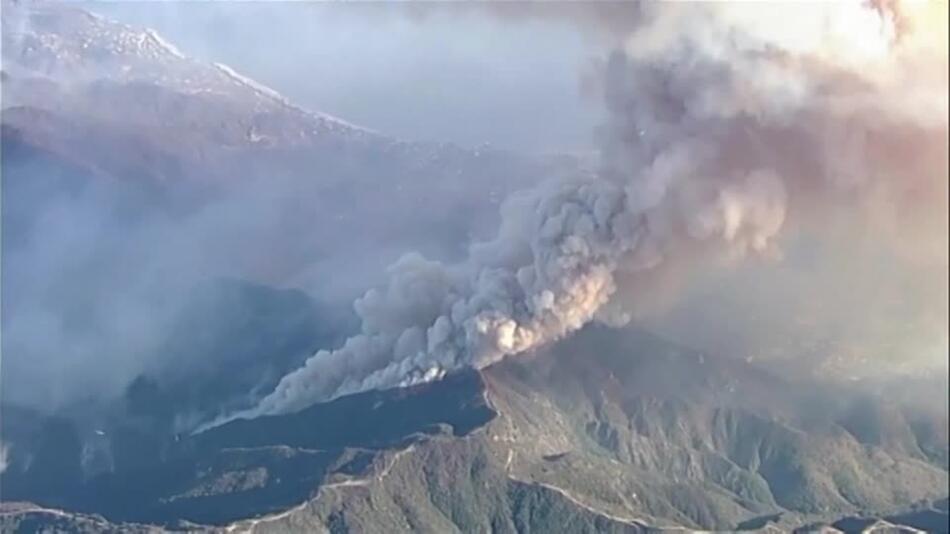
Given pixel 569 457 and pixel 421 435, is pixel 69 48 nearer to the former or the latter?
pixel 421 435

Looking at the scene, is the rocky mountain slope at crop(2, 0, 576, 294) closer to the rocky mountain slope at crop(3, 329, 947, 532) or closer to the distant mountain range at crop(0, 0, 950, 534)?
the distant mountain range at crop(0, 0, 950, 534)

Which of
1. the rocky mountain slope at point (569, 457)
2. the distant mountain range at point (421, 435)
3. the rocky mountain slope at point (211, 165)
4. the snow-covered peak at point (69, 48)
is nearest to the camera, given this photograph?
the rocky mountain slope at point (569, 457)

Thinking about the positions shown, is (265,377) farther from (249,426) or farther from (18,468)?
(18,468)

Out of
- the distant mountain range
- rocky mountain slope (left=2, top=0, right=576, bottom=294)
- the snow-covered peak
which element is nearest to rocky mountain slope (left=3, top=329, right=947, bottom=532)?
the distant mountain range

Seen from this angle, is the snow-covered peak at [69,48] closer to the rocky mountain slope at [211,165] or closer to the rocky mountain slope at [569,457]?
the rocky mountain slope at [211,165]

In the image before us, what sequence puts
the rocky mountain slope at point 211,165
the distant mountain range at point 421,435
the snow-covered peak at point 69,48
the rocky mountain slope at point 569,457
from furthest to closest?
1. the rocky mountain slope at point 211,165
2. the snow-covered peak at point 69,48
3. the distant mountain range at point 421,435
4. the rocky mountain slope at point 569,457

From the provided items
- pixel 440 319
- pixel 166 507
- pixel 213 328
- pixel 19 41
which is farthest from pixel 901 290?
pixel 19 41

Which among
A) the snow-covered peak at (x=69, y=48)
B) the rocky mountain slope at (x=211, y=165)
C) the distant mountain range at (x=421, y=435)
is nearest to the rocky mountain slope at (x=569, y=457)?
the distant mountain range at (x=421, y=435)

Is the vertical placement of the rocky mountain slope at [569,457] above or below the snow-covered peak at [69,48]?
below
